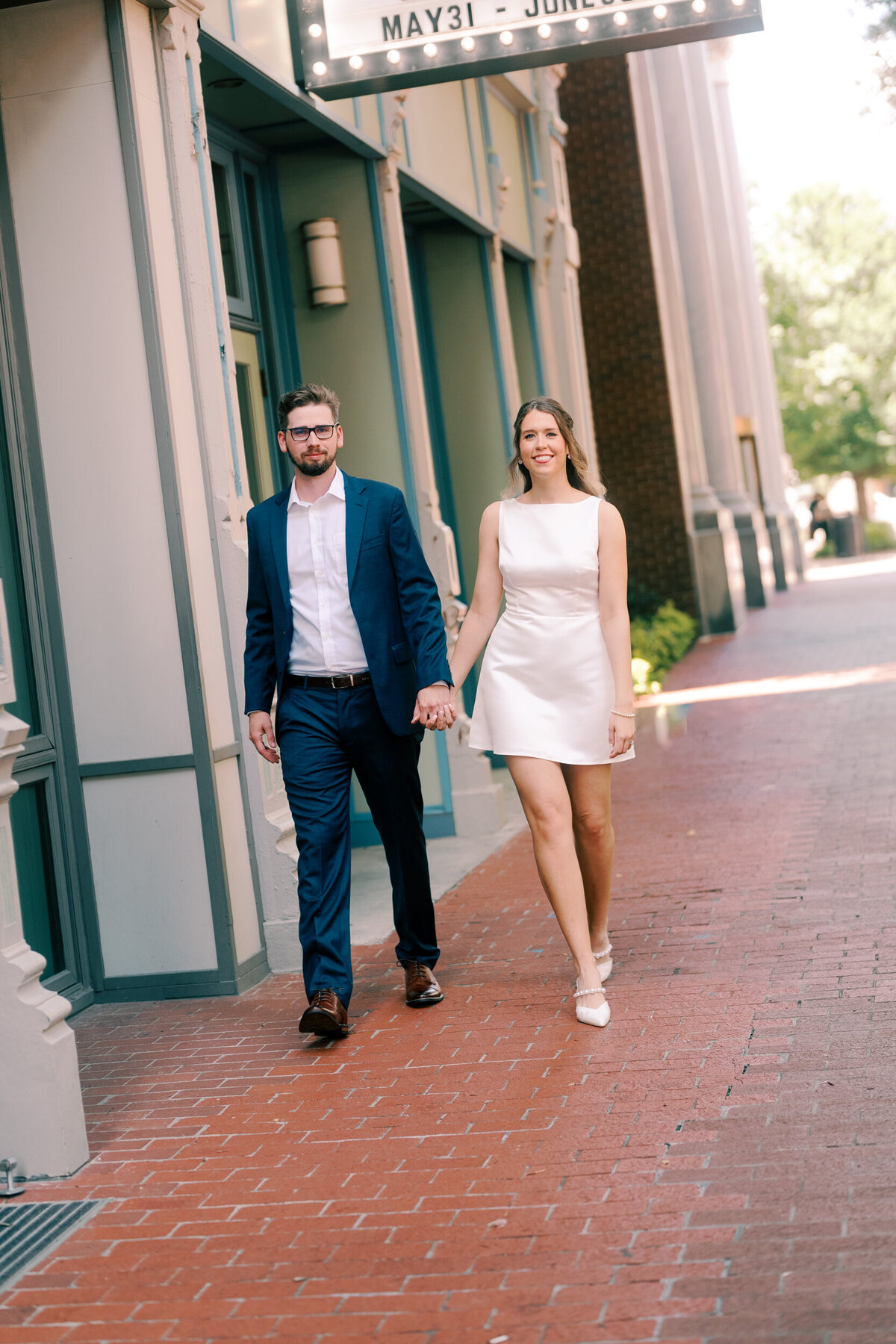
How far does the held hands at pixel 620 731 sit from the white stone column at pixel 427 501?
382 centimetres

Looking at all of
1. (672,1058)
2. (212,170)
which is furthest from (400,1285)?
(212,170)

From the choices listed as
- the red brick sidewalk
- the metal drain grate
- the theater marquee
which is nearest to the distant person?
the theater marquee

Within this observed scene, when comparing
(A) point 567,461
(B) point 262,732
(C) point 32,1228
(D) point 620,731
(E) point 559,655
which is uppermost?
(A) point 567,461

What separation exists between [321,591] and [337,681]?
323mm

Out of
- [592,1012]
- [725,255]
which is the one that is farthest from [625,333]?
[592,1012]

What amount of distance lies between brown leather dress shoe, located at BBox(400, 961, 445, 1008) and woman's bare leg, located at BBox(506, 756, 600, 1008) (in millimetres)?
659

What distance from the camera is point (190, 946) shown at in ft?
20.3

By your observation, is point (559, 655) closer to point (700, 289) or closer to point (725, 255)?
point (700, 289)

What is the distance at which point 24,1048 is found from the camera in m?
4.38

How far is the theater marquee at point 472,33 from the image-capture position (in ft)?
22.0

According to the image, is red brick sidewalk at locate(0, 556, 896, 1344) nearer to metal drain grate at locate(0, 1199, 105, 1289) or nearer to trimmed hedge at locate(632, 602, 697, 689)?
metal drain grate at locate(0, 1199, 105, 1289)

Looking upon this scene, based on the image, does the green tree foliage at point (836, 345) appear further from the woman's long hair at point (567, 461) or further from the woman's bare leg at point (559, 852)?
the woman's bare leg at point (559, 852)

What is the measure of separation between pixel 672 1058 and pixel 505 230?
341 inches

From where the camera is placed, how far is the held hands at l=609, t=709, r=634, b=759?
5.21 metres
